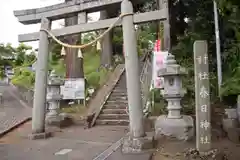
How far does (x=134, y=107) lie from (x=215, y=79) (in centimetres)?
716

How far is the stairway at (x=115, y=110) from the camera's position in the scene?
36.4ft

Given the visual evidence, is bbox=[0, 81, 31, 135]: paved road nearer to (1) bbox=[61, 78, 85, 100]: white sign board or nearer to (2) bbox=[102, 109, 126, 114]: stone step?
(1) bbox=[61, 78, 85, 100]: white sign board

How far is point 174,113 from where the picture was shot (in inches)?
303

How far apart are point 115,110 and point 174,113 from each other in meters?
4.41

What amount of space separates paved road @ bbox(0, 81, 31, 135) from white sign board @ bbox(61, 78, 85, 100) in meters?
1.95

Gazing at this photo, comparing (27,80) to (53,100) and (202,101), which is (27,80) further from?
(202,101)

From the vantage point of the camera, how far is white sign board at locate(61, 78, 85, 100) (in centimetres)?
1309

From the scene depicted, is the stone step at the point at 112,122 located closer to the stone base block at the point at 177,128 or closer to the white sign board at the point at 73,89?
the white sign board at the point at 73,89

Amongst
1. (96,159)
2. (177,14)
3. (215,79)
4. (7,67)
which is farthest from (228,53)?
(7,67)

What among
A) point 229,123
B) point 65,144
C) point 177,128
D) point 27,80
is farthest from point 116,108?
point 27,80

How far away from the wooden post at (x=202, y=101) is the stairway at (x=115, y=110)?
5.58 meters

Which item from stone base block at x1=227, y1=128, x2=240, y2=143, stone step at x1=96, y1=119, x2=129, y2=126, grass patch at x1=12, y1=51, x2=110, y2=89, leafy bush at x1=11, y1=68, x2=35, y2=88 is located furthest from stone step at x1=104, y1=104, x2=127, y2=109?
leafy bush at x1=11, y1=68, x2=35, y2=88

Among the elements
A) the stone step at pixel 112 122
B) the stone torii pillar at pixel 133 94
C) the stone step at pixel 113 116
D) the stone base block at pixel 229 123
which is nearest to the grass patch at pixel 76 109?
the stone step at pixel 113 116

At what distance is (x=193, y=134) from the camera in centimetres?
768
